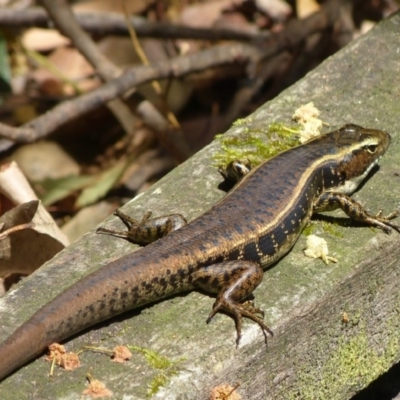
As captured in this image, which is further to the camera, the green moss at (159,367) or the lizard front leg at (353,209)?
the lizard front leg at (353,209)

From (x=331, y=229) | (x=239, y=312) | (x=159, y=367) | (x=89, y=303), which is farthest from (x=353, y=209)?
(x=89, y=303)

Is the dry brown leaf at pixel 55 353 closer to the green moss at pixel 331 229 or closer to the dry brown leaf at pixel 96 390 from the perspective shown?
the dry brown leaf at pixel 96 390

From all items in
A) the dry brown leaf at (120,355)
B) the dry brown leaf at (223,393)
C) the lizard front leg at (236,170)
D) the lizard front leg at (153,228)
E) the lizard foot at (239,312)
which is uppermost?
the lizard front leg at (153,228)

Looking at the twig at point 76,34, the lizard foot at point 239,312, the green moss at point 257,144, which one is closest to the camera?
the lizard foot at point 239,312

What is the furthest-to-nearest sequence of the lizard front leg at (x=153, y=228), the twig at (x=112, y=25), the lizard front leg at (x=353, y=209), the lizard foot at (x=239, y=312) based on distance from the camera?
the twig at (x=112, y=25), the lizard front leg at (x=353, y=209), the lizard front leg at (x=153, y=228), the lizard foot at (x=239, y=312)

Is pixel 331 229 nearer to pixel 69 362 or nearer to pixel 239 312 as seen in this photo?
pixel 239 312

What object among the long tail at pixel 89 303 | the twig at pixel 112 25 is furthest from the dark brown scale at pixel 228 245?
the twig at pixel 112 25

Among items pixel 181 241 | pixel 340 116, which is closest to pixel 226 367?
pixel 181 241

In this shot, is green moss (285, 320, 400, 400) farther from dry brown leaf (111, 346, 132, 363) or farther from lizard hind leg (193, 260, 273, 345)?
dry brown leaf (111, 346, 132, 363)
